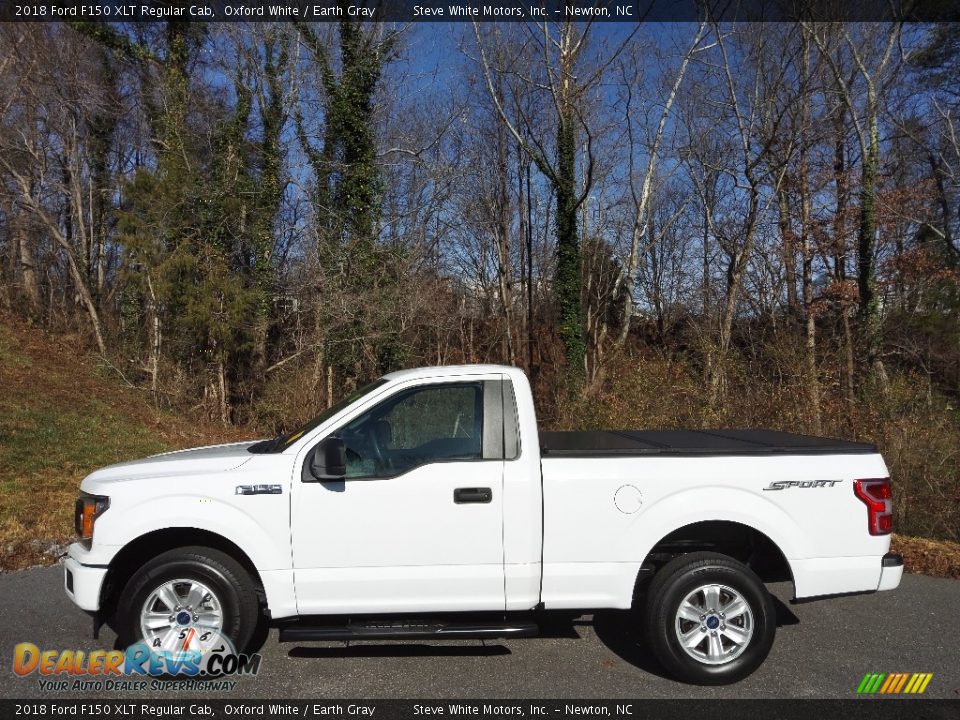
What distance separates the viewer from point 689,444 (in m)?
4.89

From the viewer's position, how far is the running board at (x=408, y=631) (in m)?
4.15

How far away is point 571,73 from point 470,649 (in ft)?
59.6

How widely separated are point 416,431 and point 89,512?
2.09 m

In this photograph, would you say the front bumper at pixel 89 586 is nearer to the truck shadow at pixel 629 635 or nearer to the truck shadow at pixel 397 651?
the truck shadow at pixel 397 651

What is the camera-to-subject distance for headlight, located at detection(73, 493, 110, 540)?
431 centimetres

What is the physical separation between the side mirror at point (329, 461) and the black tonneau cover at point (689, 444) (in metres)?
1.25

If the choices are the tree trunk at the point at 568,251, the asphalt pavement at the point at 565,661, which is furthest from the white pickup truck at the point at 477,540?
the tree trunk at the point at 568,251

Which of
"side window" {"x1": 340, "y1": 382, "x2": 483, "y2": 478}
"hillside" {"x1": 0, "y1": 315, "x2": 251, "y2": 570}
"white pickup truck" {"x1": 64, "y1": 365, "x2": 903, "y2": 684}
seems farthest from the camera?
"hillside" {"x1": 0, "y1": 315, "x2": 251, "y2": 570}

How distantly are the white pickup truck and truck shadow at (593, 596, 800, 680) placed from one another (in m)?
0.31

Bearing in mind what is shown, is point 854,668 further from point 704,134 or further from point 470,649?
point 704,134

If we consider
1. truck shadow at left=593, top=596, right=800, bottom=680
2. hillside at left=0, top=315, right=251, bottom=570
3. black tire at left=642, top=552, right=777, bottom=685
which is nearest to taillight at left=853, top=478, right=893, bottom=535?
black tire at left=642, top=552, right=777, bottom=685

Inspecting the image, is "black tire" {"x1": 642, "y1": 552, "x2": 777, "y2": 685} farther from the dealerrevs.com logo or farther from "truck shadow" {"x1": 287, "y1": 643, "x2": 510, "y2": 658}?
the dealerrevs.com logo
